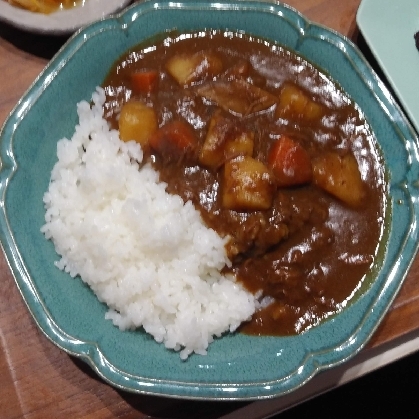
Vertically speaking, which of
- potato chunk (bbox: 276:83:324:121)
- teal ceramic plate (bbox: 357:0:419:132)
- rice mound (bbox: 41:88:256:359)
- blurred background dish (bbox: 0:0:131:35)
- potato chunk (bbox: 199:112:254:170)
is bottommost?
rice mound (bbox: 41:88:256:359)

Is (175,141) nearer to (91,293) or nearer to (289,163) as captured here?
(289,163)

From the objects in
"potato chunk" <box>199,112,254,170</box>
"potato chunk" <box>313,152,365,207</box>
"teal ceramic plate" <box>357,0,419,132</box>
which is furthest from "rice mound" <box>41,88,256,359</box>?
"teal ceramic plate" <box>357,0,419,132</box>

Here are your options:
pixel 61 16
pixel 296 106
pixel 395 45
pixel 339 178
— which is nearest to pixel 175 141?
pixel 296 106

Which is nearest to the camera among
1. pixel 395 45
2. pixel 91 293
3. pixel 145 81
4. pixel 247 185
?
pixel 247 185

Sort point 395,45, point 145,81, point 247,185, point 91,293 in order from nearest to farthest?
point 247,185 < point 91,293 < point 145,81 < point 395,45

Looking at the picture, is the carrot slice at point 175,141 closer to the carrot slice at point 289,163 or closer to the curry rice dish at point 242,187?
the curry rice dish at point 242,187

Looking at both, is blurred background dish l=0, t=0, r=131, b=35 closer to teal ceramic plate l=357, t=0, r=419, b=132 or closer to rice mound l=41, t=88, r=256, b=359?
rice mound l=41, t=88, r=256, b=359

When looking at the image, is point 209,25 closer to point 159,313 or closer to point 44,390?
point 159,313
